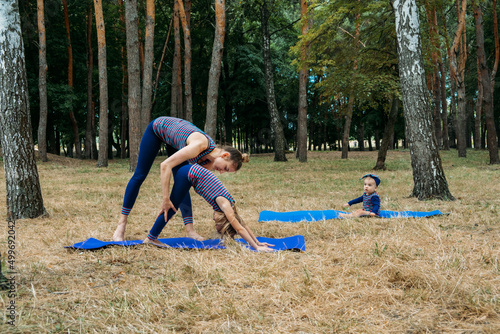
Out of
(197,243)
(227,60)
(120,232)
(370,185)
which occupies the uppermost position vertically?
(227,60)

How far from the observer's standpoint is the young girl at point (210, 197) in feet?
12.0

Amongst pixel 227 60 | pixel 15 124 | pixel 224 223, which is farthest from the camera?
pixel 227 60

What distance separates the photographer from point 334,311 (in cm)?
227

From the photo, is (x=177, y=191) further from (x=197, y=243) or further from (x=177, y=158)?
(x=197, y=243)

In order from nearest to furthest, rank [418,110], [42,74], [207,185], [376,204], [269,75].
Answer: [207,185]
[376,204]
[418,110]
[42,74]
[269,75]

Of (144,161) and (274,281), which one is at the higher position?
(144,161)

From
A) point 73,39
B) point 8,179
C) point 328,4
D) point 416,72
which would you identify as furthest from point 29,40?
point 416,72

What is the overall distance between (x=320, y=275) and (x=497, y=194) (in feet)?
20.2

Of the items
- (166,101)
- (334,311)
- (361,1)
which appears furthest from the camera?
(166,101)

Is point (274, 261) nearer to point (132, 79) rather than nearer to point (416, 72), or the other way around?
point (416, 72)

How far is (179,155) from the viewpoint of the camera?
141 inches

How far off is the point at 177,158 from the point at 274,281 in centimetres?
154

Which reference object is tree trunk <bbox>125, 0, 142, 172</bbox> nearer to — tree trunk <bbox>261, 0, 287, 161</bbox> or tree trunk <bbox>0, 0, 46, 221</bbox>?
tree trunk <bbox>0, 0, 46, 221</bbox>

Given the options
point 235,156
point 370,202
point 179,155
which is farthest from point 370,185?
point 179,155
